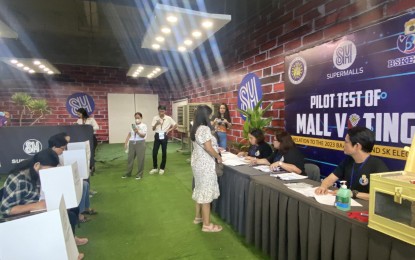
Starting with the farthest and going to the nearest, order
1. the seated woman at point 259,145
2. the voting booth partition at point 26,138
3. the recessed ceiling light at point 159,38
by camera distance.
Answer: the voting booth partition at point 26,138, the recessed ceiling light at point 159,38, the seated woman at point 259,145

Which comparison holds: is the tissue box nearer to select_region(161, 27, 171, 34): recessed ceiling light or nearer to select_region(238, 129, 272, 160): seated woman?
select_region(238, 129, 272, 160): seated woman

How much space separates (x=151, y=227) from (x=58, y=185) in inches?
49.3

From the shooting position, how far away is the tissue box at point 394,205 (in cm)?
111

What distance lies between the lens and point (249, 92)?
442cm

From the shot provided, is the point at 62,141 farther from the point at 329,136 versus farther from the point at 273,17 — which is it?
the point at 273,17

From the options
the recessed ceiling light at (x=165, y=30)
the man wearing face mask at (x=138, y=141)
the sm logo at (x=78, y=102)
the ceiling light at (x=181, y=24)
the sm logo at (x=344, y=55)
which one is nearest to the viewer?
the sm logo at (x=344, y=55)

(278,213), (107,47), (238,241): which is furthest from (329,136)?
(107,47)

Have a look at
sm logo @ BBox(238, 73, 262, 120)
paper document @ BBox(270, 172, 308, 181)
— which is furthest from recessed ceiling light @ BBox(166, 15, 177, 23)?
paper document @ BBox(270, 172, 308, 181)

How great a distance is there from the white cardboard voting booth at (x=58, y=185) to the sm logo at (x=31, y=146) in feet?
12.9

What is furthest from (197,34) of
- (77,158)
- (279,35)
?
(77,158)

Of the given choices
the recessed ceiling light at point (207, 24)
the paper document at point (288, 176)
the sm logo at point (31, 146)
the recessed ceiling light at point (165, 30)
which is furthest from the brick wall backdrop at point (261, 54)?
the sm logo at point (31, 146)

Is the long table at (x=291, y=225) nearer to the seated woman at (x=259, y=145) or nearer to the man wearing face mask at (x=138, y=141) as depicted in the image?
the seated woman at (x=259, y=145)

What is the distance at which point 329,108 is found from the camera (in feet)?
8.85

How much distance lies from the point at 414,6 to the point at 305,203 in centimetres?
178
